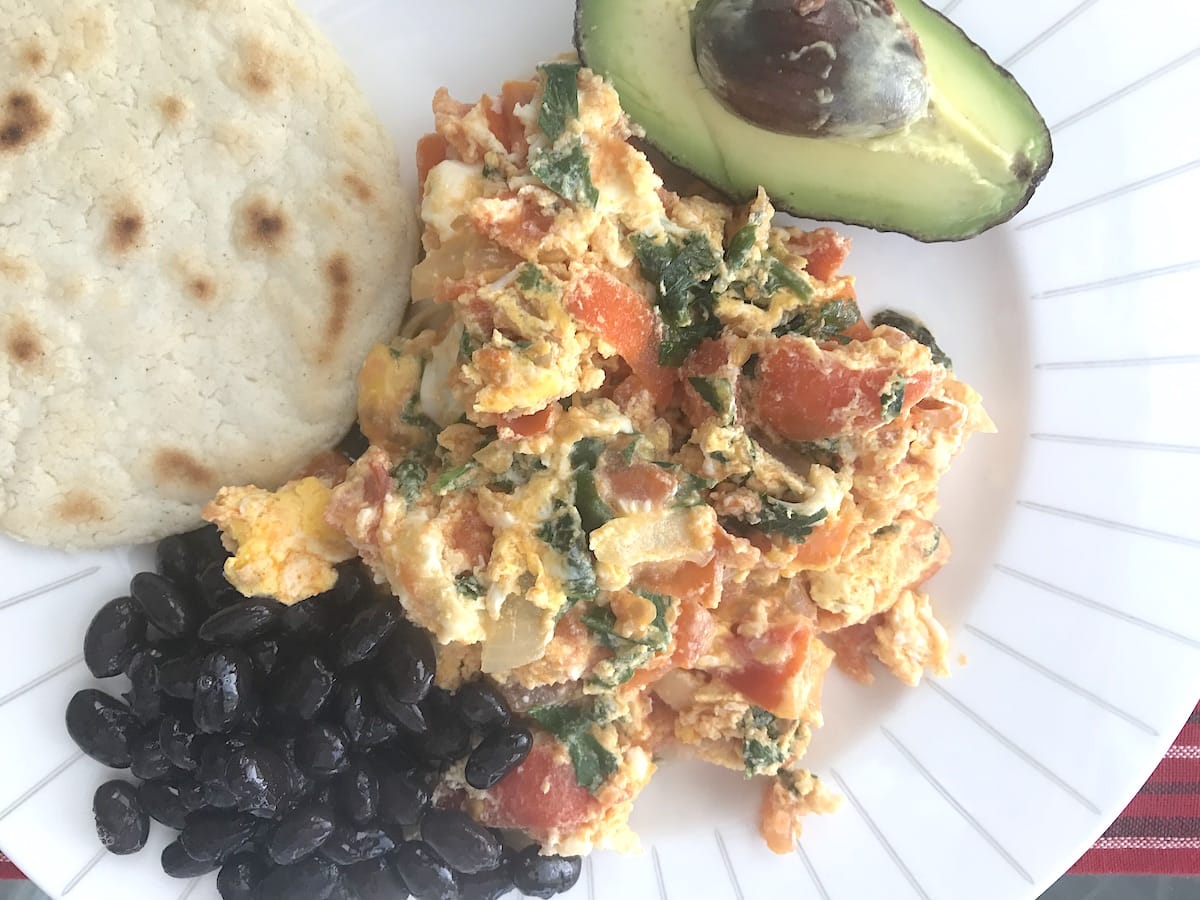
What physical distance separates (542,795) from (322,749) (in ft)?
2.07

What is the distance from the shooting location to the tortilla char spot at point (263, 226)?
228 cm

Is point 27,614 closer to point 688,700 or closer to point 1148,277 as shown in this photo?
point 688,700

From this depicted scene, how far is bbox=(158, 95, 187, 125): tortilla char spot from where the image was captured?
7.27ft

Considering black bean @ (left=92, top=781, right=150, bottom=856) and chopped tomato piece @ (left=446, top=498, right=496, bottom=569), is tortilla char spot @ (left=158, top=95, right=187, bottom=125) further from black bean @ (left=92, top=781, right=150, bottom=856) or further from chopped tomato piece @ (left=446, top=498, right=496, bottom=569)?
black bean @ (left=92, top=781, right=150, bottom=856)

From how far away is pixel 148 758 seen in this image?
2.32 m

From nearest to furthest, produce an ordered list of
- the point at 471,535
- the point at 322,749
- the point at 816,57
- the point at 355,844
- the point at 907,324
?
the point at 816,57 → the point at 471,535 → the point at 322,749 → the point at 355,844 → the point at 907,324

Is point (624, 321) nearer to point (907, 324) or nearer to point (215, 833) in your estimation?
point (907, 324)

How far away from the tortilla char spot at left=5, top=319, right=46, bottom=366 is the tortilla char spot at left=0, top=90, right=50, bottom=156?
428 mm

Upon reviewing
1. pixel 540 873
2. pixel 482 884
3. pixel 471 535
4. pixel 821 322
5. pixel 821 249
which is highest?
pixel 821 249

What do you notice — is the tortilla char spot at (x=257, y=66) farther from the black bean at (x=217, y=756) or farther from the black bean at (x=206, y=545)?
the black bean at (x=217, y=756)

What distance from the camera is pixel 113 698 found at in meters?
2.41

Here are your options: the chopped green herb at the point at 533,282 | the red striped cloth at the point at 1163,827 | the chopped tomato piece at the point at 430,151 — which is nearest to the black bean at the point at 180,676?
the chopped green herb at the point at 533,282

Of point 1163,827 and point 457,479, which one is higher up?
point 457,479

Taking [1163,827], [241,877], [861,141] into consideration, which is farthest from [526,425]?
[1163,827]
